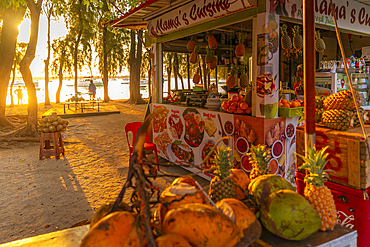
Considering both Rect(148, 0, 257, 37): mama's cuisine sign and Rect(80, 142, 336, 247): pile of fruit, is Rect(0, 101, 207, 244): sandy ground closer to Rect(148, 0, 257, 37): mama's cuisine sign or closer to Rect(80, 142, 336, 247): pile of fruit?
Rect(80, 142, 336, 247): pile of fruit

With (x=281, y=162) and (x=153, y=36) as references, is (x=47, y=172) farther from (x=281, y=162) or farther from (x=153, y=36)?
(x=281, y=162)

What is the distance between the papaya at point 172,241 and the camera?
3.31 feet

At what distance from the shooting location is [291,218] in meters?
1.24

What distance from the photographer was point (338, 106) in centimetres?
241

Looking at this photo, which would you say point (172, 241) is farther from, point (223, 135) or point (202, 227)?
point (223, 135)

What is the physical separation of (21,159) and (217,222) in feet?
25.4

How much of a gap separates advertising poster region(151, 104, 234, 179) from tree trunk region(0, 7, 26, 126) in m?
8.22

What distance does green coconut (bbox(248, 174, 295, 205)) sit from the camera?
1.47 metres

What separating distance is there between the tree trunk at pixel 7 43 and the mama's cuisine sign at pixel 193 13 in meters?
7.99

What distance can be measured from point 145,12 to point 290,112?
173 inches

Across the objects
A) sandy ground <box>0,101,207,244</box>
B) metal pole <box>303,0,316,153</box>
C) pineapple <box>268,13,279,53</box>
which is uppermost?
pineapple <box>268,13,279,53</box>

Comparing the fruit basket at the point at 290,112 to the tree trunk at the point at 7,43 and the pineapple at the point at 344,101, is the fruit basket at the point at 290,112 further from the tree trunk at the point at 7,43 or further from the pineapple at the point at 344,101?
the tree trunk at the point at 7,43

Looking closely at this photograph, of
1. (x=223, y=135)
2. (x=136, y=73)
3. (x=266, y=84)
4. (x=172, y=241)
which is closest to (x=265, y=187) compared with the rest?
(x=172, y=241)

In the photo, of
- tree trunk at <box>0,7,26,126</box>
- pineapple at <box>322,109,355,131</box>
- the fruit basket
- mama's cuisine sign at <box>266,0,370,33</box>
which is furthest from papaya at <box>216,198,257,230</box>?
tree trunk at <box>0,7,26,126</box>
